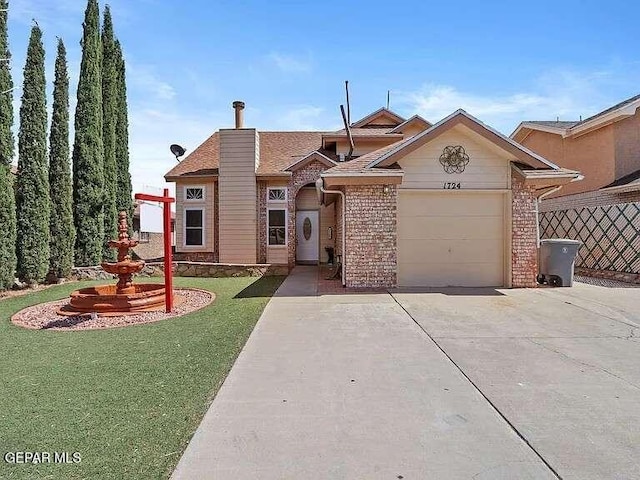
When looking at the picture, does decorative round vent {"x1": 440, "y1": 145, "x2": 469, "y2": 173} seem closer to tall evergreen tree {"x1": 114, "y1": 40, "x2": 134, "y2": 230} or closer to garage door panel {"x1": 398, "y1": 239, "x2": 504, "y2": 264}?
garage door panel {"x1": 398, "y1": 239, "x2": 504, "y2": 264}

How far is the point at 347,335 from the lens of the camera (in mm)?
5906

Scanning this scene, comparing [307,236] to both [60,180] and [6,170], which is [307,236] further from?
[6,170]

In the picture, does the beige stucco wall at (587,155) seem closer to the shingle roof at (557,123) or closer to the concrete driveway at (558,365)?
the shingle roof at (557,123)

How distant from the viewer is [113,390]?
391 centimetres

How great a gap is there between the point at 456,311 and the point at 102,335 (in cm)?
598

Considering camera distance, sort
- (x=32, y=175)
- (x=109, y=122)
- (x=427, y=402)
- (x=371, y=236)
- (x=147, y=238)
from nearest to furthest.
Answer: (x=427, y=402)
(x=371, y=236)
(x=32, y=175)
(x=109, y=122)
(x=147, y=238)

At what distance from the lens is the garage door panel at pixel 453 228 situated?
10.4 m

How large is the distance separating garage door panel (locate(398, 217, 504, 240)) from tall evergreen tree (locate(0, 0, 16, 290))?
10025 millimetres

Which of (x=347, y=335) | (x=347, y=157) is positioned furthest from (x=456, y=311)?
(x=347, y=157)

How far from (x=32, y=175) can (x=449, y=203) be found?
37.2 ft

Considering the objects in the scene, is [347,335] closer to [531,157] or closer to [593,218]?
[531,157]

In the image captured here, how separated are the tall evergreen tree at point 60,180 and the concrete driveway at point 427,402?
8.57m

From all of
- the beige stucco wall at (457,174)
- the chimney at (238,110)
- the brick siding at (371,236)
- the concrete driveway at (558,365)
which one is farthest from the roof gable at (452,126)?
the chimney at (238,110)

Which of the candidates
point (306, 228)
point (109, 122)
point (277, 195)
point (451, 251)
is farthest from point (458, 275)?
point (109, 122)
